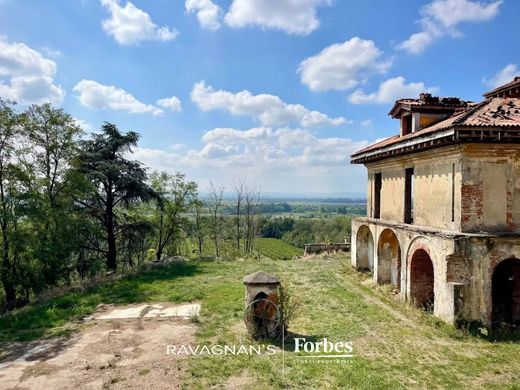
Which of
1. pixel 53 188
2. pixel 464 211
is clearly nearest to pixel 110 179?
pixel 53 188

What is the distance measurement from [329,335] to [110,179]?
53.0 ft

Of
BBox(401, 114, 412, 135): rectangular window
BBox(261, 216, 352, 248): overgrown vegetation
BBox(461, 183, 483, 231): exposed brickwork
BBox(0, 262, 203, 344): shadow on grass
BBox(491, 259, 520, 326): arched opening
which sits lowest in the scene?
BBox(261, 216, 352, 248): overgrown vegetation

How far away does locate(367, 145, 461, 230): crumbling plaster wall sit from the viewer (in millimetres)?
10375

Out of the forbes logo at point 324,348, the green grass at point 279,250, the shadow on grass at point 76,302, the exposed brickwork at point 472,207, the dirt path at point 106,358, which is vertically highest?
the exposed brickwork at point 472,207

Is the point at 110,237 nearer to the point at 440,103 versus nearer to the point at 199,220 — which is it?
the point at 199,220

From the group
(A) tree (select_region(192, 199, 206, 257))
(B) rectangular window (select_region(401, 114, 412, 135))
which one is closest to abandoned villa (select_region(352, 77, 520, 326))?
(B) rectangular window (select_region(401, 114, 412, 135))

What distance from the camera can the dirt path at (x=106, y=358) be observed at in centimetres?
706

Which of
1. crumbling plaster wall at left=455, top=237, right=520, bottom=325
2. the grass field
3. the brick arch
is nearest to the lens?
the grass field

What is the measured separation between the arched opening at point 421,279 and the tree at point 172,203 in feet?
69.5

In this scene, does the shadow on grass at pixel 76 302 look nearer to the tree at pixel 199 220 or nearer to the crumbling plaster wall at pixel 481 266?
the crumbling plaster wall at pixel 481 266

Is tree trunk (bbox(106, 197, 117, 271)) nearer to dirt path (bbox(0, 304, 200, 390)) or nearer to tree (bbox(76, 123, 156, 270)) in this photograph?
tree (bbox(76, 123, 156, 270))

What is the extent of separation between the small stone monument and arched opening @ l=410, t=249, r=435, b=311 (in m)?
5.77

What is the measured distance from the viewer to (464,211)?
10039mm

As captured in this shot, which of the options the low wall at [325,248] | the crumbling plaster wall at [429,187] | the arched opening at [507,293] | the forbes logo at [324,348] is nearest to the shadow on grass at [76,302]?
the forbes logo at [324,348]
